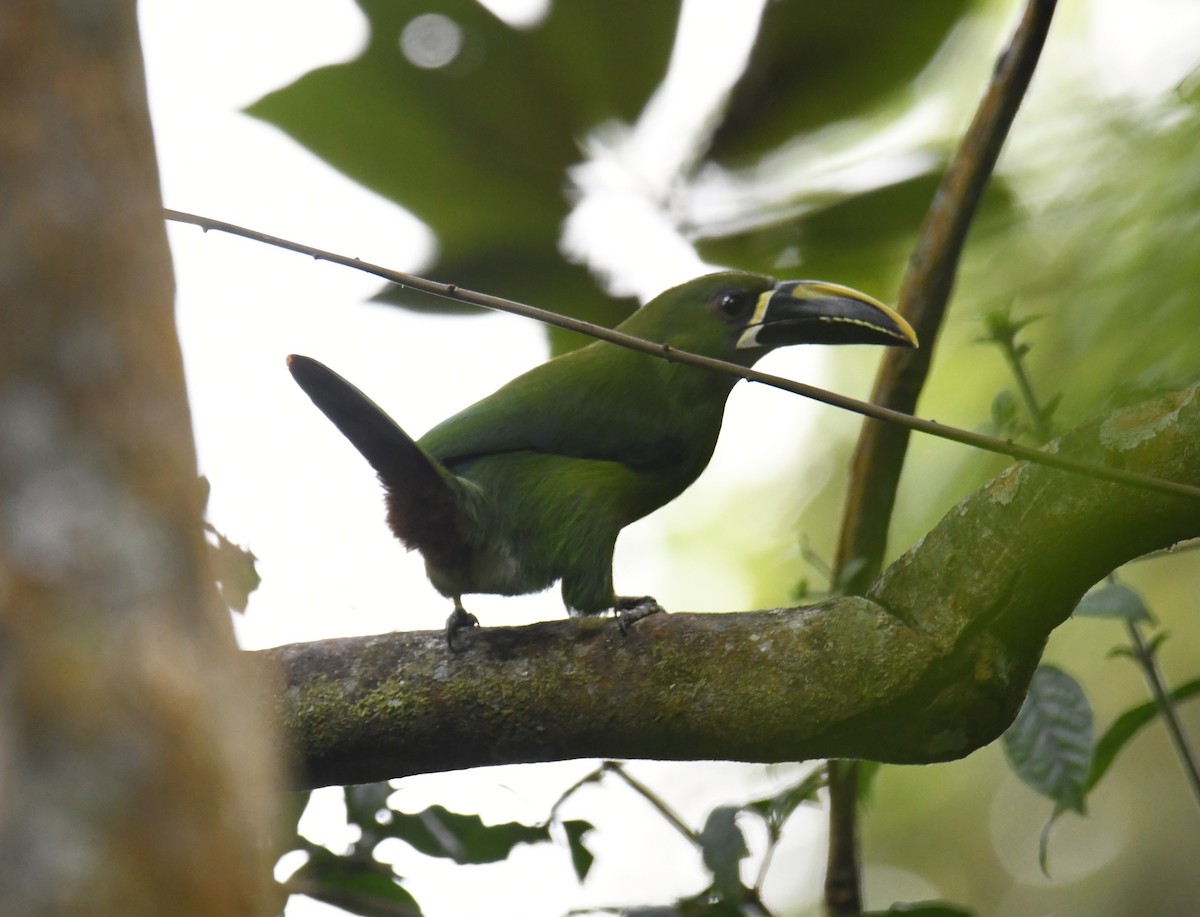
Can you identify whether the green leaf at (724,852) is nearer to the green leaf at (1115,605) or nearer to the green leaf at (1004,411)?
the green leaf at (1115,605)

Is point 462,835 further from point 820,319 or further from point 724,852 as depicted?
point 820,319

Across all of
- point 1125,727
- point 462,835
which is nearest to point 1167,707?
point 1125,727

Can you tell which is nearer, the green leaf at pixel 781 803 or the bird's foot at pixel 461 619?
the green leaf at pixel 781 803

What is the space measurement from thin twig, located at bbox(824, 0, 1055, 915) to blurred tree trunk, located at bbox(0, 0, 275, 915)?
5.89 ft

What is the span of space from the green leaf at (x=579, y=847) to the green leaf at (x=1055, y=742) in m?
0.75

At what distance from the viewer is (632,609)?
7.66ft

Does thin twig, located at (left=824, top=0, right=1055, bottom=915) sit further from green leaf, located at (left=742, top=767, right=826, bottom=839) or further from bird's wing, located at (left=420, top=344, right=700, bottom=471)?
bird's wing, located at (left=420, top=344, right=700, bottom=471)

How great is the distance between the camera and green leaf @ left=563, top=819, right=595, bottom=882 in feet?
7.07

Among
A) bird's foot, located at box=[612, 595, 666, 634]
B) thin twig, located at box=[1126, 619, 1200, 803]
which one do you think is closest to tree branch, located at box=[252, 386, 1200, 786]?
bird's foot, located at box=[612, 595, 666, 634]

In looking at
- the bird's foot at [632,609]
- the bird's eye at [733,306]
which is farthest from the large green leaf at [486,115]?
the bird's foot at [632,609]

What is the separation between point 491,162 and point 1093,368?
1446 millimetres

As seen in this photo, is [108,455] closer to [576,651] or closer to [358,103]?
[576,651]

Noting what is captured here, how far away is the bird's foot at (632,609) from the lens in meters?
2.06

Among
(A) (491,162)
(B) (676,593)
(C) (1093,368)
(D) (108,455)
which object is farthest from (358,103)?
(B) (676,593)
